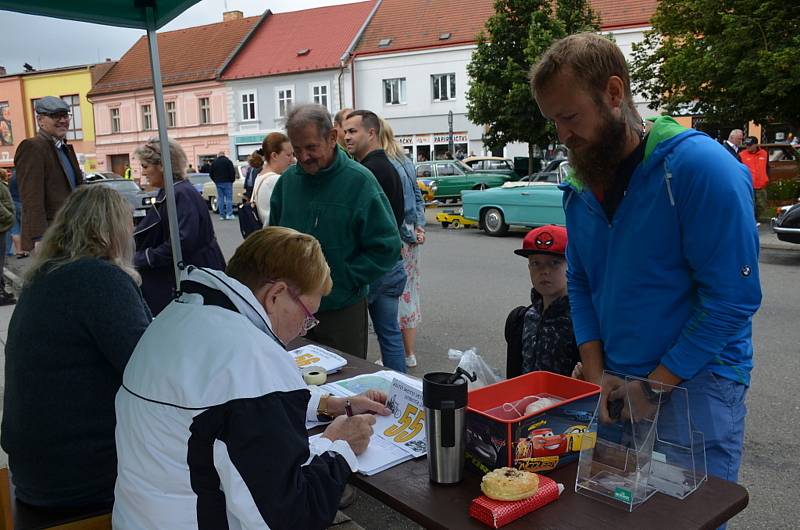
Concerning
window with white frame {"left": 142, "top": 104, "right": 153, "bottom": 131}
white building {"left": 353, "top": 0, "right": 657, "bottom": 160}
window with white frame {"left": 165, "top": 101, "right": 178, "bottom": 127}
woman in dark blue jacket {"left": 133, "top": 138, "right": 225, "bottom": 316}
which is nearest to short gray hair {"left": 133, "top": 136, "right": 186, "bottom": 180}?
woman in dark blue jacket {"left": 133, "top": 138, "right": 225, "bottom": 316}

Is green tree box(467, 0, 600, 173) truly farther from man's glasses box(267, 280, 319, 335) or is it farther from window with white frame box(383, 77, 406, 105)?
man's glasses box(267, 280, 319, 335)

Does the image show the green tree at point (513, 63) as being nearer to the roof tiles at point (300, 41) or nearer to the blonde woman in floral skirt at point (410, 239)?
the roof tiles at point (300, 41)

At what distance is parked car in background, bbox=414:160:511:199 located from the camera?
20703mm

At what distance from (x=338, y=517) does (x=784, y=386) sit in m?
3.36

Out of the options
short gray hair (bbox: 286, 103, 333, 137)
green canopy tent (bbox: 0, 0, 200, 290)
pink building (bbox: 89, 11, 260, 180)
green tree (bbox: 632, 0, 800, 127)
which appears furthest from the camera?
pink building (bbox: 89, 11, 260, 180)

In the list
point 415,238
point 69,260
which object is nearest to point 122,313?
point 69,260

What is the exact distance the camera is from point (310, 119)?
11.0 ft

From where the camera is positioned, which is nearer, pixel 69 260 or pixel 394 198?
pixel 69 260

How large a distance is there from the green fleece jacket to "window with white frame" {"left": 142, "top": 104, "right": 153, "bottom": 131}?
37197 mm

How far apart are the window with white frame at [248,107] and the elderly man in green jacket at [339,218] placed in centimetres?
3314

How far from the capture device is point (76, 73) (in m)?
39.7

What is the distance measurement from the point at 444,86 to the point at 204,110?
13.6m

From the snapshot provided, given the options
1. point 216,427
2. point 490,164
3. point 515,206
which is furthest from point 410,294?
point 490,164

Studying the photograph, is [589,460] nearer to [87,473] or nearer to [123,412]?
[123,412]
